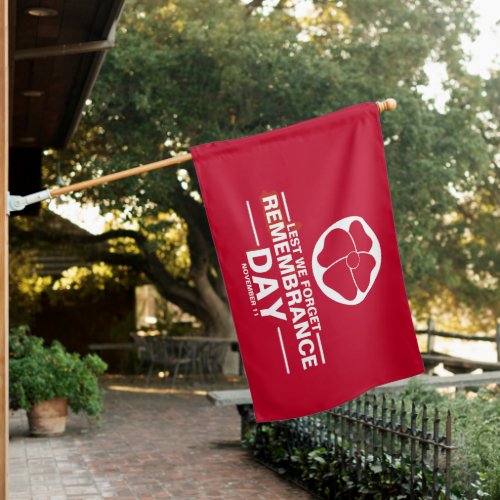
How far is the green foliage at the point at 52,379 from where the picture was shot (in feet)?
35.3

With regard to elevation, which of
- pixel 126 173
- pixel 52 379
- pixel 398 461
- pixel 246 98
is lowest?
pixel 398 461

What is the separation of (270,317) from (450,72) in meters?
16.2

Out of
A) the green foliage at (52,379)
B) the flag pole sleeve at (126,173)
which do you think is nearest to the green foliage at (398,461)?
the green foliage at (52,379)

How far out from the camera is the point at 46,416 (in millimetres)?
11133

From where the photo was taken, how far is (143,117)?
15914mm

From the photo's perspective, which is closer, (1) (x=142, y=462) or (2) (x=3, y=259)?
(2) (x=3, y=259)

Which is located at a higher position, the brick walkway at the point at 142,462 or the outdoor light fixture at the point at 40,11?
the outdoor light fixture at the point at 40,11

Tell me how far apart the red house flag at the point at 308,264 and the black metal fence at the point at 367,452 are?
148 centimetres

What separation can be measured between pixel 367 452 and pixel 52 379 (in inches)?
190

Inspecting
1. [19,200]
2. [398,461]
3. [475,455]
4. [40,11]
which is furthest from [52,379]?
[19,200]

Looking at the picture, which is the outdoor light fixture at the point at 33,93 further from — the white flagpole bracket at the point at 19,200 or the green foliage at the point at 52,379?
the white flagpole bracket at the point at 19,200

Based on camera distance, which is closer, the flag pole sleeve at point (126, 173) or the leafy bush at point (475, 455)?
the flag pole sleeve at point (126, 173)

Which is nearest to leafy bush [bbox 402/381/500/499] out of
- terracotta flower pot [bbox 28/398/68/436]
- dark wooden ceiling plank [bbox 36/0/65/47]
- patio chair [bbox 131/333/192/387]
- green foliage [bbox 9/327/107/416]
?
dark wooden ceiling plank [bbox 36/0/65/47]

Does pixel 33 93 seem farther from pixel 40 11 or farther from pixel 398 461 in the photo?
pixel 398 461
